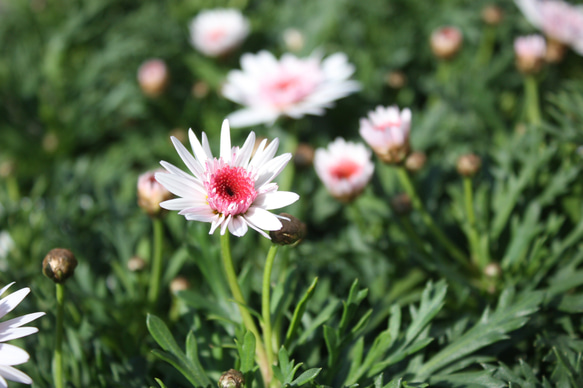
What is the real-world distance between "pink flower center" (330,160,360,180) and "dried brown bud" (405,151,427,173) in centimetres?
→ 21

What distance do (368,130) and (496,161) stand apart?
2.31 ft

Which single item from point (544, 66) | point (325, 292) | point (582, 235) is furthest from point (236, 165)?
point (544, 66)

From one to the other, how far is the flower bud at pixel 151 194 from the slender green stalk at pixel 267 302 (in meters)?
0.40

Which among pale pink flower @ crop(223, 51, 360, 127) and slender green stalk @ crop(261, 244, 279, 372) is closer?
slender green stalk @ crop(261, 244, 279, 372)

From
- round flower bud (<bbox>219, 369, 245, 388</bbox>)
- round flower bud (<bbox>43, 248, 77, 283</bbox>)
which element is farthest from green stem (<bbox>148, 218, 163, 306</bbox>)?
round flower bud (<bbox>219, 369, 245, 388</bbox>)

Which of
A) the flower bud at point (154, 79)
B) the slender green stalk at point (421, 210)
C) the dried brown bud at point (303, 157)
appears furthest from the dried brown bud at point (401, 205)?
the flower bud at point (154, 79)

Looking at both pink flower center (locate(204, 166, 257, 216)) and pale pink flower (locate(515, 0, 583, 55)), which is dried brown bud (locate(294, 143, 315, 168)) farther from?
pale pink flower (locate(515, 0, 583, 55))

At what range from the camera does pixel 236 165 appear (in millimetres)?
1161

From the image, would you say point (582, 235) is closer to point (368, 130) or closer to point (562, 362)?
point (562, 362)

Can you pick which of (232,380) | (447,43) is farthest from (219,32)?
(232,380)

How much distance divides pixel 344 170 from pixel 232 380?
34.0 inches

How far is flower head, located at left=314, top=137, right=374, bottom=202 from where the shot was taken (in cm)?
163

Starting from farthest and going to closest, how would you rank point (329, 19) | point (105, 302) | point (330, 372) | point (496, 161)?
point (329, 19)
point (496, 161)
point (105, 302)
point (330, 372)

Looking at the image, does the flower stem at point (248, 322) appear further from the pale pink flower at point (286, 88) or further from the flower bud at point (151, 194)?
the pale pink flower at point (286, 88)
